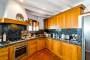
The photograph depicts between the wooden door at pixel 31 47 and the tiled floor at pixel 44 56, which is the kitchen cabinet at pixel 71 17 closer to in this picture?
the tiled floor at pixel 44 56

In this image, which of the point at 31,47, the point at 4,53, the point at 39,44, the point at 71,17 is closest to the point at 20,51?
the point at 4,53

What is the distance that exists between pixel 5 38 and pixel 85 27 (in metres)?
2.92

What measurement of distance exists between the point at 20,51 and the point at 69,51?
6.69 feet

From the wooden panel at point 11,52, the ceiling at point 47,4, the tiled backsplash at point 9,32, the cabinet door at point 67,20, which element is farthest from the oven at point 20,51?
the cabinet door at point 67,20

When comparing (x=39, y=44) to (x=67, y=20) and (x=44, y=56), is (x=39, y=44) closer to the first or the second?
(x=44, y=56)

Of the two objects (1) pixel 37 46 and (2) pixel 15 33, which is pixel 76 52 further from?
(2) pixel 15 33

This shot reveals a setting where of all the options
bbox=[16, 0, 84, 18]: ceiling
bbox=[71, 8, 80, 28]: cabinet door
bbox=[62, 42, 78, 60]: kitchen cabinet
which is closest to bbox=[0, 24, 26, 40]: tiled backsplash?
bbox=[16, 0, 84, 18]: ceiling

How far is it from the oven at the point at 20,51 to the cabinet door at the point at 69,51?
1.80 meters

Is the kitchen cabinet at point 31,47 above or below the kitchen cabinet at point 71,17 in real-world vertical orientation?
below

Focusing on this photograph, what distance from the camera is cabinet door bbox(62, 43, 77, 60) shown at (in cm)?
225

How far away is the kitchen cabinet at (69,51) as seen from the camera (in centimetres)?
225

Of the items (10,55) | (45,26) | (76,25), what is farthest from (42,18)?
(10,55)

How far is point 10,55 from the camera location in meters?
2.13

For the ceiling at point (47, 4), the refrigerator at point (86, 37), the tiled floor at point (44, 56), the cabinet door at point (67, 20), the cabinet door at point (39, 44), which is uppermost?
the ceiling at point (47, 4)
